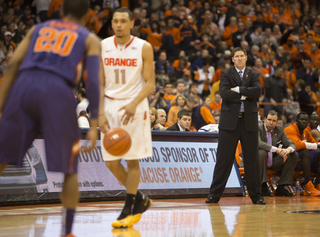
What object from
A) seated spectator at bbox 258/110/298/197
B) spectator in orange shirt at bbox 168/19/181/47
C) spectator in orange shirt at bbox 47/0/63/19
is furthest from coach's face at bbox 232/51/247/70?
spectator in orange shirt at bbox 168/19/181/47

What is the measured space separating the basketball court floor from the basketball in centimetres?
78

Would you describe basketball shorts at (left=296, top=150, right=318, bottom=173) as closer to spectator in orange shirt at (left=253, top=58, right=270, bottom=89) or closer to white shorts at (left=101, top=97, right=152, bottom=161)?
spectator in orange shirt at (left=253, top=58, right=270, bottom=89)

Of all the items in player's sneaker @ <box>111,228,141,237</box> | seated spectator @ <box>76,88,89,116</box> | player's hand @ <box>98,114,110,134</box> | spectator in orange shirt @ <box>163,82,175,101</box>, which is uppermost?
player's hand @ <box>98,114,110,134</box>

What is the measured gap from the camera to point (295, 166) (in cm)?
1024

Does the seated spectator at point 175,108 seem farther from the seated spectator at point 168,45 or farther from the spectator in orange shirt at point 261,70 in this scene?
the spectator in orange shirt at point 261,70

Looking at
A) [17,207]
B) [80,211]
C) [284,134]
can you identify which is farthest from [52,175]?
[284,134]

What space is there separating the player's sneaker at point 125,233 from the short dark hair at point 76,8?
6.56ft

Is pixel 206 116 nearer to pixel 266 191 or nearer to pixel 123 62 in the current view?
pixel 266 191

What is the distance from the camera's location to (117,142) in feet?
15.5

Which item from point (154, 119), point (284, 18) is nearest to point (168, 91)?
point (154, 119)

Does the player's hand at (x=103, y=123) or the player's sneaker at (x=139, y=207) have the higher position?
the player's hand at (x=103, y=123)

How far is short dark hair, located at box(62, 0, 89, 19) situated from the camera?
3727 mm

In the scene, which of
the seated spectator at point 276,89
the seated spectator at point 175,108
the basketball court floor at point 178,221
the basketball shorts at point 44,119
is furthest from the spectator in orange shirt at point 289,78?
the basketball shorts at point 44,119

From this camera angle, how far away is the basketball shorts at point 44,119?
3428 mm
